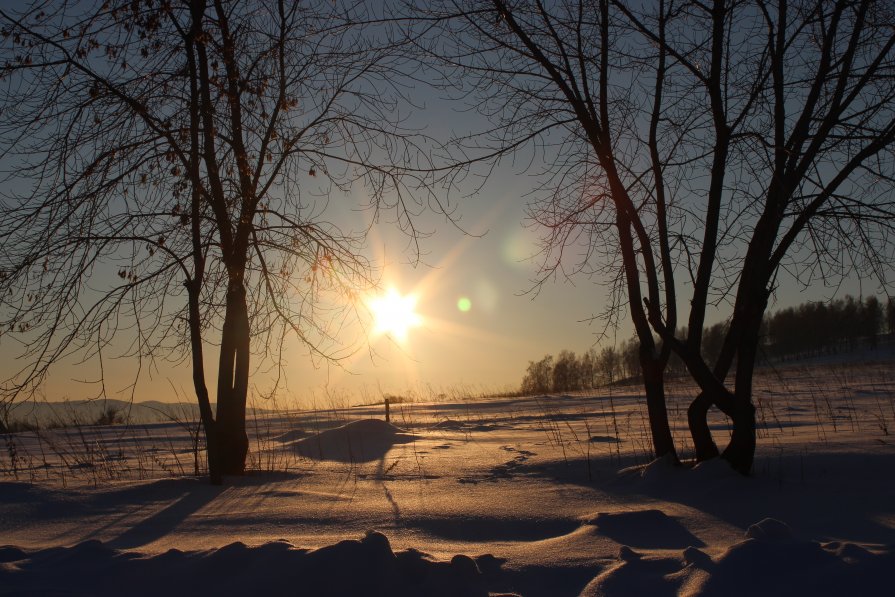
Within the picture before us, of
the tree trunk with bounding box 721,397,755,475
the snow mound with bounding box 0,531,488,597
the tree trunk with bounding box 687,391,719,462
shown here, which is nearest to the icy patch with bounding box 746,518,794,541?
the snow mound with bounding box 0,531,488,597

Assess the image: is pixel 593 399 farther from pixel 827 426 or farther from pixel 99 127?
pixel 99 127

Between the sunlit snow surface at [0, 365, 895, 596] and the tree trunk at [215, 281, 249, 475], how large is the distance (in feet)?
0.92

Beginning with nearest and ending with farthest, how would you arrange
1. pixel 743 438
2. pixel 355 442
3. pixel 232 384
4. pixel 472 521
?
1. pixel 472 521
2. pixel 743 438
3. pixel 232 384
4. pixel 355 442

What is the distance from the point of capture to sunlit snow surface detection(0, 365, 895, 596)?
2.70m

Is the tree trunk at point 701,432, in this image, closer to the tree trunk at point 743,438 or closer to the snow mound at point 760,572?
the tree trunk at point 743,438

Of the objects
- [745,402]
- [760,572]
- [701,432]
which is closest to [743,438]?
[745,402]

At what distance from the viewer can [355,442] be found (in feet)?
27.2

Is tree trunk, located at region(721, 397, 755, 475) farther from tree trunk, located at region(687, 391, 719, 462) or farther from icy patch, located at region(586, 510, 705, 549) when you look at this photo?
icy patch, located at region(586, 510, 705, 549)

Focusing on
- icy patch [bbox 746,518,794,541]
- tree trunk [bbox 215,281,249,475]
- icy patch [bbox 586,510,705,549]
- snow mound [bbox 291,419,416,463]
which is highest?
tree trunk [bbox 215,281,249,475]

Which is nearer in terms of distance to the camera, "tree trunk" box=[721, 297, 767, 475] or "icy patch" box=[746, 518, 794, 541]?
"icy patch" box=[746, 518, 794, 541]

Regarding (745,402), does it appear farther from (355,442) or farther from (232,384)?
(355,442)

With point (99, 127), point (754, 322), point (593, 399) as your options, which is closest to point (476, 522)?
point (754, 322)

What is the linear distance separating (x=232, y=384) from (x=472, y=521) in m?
2.96

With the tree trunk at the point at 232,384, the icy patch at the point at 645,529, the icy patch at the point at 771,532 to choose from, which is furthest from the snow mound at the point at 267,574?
the tree trunk at the point at 232,384
